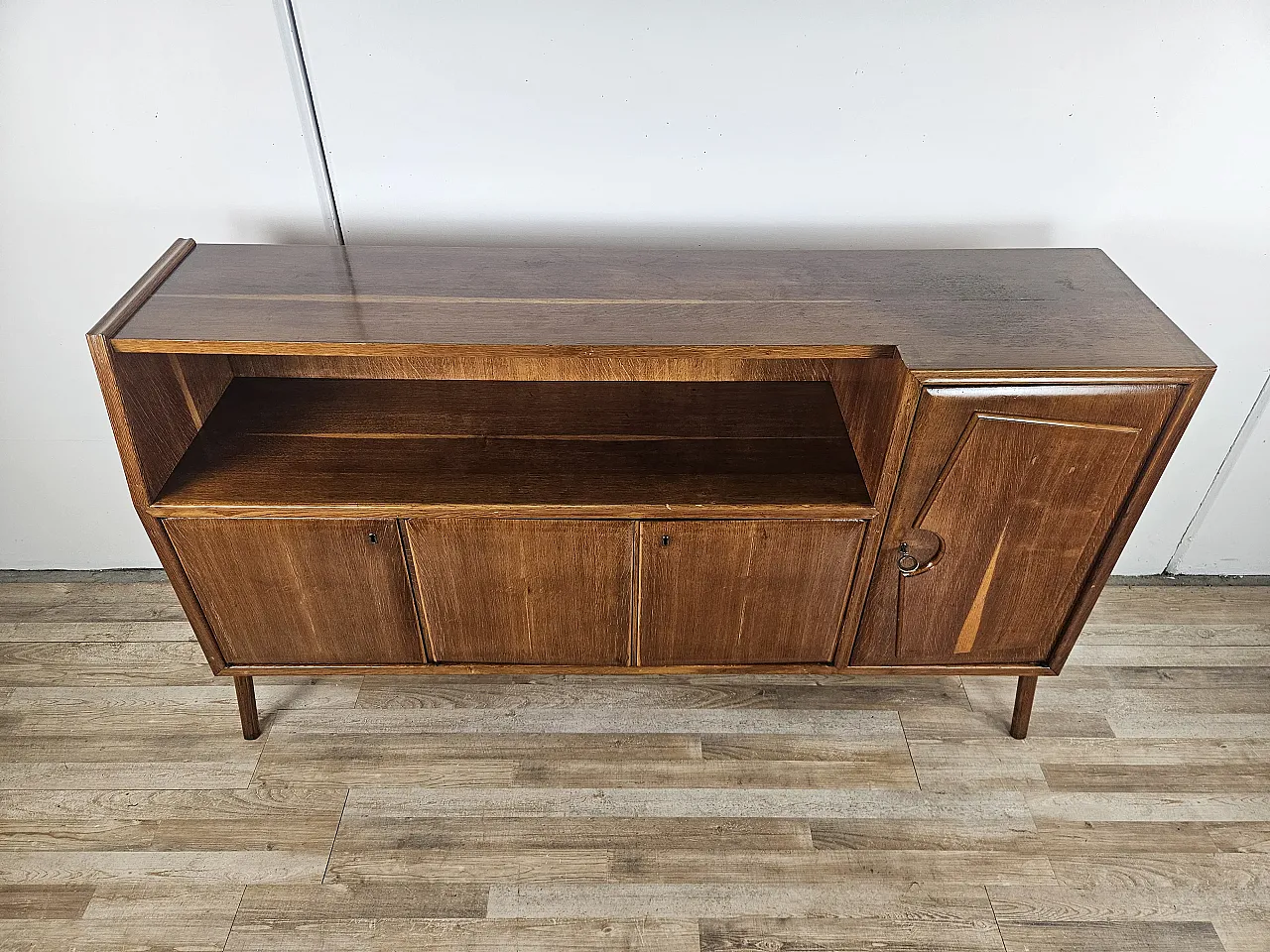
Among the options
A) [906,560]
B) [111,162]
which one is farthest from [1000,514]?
[111,162]

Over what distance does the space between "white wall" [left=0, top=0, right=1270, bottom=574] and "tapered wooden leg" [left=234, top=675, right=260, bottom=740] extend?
0.66m

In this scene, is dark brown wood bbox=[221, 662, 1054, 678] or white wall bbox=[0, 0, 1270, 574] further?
dark brown wood bbox=[221, 662, 1054, 678]

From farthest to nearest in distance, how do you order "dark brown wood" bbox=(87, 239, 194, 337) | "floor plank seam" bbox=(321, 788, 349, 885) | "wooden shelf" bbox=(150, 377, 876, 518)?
"floor plank seam" bbox=(321, 788, 349, 885), "wooden shelf" bbox=(150, 377, 876, 518), "dark brown wood" bbox=(87, 239, 194, 337)

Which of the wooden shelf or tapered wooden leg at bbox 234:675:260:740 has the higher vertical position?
the wooden shelf

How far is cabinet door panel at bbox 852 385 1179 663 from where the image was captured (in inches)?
40.2

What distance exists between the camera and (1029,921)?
1.21m

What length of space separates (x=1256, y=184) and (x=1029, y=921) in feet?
3.78

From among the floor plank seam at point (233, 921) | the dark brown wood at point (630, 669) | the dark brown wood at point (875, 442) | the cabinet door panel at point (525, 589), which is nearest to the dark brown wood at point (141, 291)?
the cabinet door panel at point (525, 589)

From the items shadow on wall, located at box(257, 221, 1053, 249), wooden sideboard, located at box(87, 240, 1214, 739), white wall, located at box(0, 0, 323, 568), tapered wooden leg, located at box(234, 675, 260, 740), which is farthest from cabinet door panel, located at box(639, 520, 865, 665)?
white wall, located at box(0, 0, 323, 568)

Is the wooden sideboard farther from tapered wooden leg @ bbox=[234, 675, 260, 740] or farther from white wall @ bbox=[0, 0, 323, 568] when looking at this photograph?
white wall @ bbox=[0, 0, 323, 568]

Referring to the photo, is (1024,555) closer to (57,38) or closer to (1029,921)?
(1029,921)

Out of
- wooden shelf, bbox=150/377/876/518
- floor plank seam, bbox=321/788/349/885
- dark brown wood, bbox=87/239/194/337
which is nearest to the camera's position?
dark brown wood, bbox=87/239/194/337

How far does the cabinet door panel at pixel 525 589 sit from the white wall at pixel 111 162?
0.57m

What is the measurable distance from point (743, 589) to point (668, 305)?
42 centimetres
